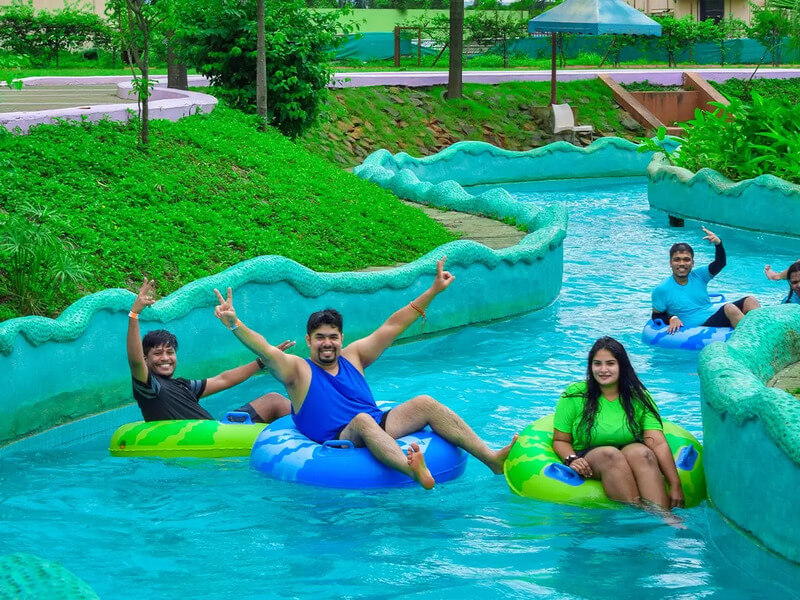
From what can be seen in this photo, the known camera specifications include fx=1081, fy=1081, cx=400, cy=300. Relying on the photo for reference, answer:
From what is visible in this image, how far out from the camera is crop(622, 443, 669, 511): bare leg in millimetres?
5887

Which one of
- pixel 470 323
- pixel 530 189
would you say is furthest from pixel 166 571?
pixel 530 189

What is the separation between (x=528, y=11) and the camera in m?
47.9

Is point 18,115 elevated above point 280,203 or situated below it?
above

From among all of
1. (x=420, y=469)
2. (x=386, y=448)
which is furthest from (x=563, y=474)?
(x=386, y=448)

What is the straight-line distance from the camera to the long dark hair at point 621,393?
610 cm

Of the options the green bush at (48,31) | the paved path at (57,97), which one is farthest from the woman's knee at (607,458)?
the green bush at (48,31)

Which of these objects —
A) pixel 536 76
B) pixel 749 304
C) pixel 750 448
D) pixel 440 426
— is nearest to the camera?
pixel 750 448

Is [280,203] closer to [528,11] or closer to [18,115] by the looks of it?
[18,115]

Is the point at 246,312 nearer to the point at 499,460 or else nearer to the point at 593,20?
the point at 499,460

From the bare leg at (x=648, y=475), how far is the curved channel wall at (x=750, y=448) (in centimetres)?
26

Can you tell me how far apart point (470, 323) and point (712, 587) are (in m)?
5.94

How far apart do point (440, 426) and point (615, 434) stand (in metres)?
1.10

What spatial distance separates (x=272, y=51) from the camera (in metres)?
16.4

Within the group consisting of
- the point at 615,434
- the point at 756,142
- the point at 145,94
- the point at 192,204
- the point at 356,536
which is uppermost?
the point at 145,94
